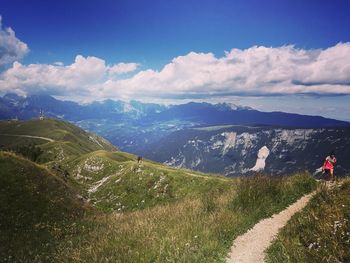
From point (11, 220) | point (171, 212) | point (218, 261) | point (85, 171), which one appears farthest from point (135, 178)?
point (218, 261)

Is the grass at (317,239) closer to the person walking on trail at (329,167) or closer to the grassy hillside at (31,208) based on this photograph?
the grassy hillside at (31,208)

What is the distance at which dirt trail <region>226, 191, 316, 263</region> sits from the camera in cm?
1210

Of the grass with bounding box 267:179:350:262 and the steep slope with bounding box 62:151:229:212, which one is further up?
the grass with bounding box 267:179:350:262

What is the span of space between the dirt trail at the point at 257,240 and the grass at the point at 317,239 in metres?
0.53

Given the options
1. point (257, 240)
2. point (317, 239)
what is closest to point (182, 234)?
point (257, 240)

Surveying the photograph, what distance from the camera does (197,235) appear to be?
12.7 meters

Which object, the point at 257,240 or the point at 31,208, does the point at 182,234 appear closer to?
the point at 257,240

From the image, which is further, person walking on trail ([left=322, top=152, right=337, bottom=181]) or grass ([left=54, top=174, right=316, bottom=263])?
person walking on trail ([left=322, top=152, right=337, bottom=181])

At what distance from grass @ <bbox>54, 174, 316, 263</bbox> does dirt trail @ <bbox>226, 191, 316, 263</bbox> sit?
0.30 metres

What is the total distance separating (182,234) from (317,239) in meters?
4.62

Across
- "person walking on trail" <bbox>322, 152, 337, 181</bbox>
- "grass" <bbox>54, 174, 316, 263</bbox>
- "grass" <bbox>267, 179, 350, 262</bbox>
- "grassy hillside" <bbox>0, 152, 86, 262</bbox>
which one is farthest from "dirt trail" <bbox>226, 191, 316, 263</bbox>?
"person walking on trail" <bbox>322, 152, 337, 181</bbox>

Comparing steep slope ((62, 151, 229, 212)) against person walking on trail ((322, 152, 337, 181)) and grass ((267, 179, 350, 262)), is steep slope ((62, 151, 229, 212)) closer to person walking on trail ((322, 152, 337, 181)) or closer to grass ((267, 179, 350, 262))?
person walking on trail ((322, 152, 337, 181))

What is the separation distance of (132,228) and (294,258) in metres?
6.24

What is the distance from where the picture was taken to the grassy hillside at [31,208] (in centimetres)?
1783
